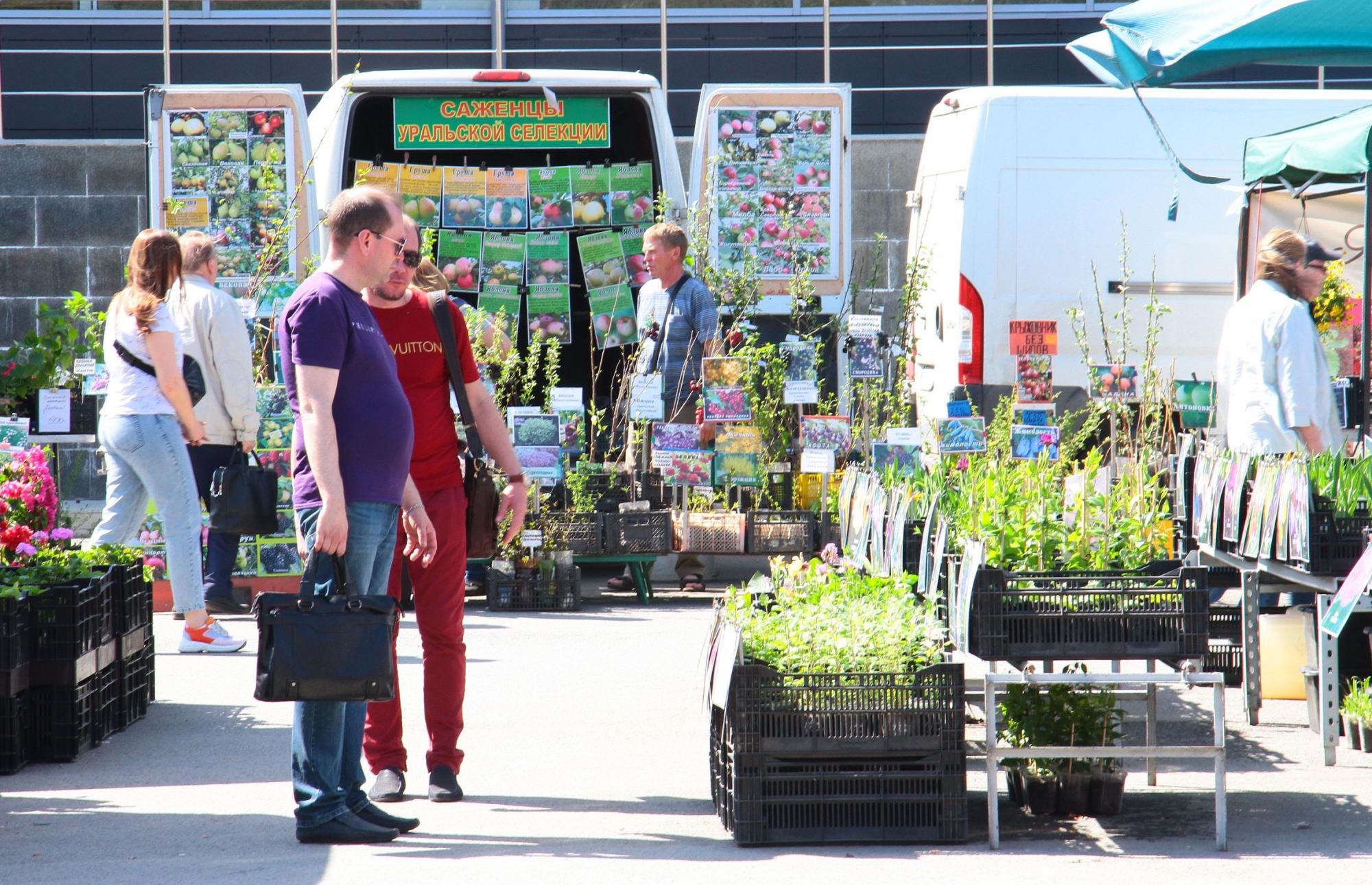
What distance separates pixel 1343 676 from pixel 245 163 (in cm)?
640

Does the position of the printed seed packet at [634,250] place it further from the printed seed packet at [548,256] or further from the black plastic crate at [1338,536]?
the black plastic crate at [1338,536]

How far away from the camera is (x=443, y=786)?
5000mm

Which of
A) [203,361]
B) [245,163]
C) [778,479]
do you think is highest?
[245,163]

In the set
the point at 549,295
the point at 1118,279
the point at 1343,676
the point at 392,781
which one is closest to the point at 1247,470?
the point at 1343,676

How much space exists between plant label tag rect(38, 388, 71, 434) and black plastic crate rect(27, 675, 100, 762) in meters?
3.92

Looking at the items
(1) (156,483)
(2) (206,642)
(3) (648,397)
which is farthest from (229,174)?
(2) (206,642)

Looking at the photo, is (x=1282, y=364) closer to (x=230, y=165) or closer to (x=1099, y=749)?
(x=1099, y=749)

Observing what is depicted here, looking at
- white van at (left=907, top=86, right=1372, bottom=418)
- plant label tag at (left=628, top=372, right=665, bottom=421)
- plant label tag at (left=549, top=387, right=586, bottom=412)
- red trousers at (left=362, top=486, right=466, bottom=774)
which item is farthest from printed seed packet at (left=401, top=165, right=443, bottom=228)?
red trousers at (left=362, top=486, right=466, bottom=774)

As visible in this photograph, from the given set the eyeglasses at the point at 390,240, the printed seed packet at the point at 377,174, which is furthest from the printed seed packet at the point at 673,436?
the eyeglasses at the point at 390,240

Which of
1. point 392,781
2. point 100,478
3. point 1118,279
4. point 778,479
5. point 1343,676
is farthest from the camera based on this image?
point 100,478

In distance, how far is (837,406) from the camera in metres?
9.68

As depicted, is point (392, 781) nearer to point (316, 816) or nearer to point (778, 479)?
point (316, 816)

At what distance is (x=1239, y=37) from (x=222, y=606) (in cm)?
529

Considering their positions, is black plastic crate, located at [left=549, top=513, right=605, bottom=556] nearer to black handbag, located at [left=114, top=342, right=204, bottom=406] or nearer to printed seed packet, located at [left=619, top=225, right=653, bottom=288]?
printed seed packet, located at [left=619, top=225, right=653, bottom=288]
